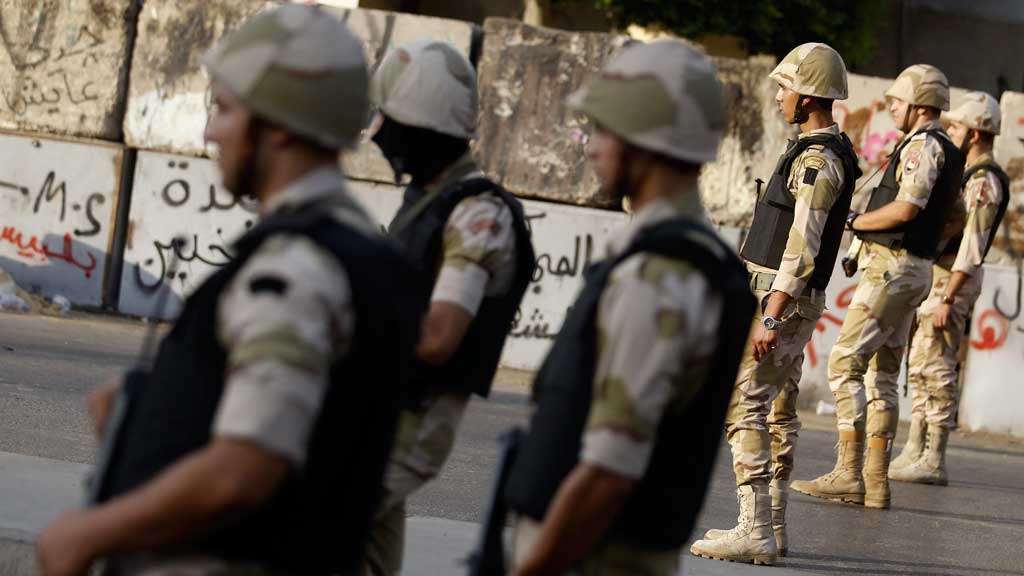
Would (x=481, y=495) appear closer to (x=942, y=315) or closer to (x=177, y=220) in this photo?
(x=942, y=315)

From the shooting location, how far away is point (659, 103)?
259cm

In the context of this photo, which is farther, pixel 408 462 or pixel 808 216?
pixel 808 216

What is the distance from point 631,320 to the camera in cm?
237

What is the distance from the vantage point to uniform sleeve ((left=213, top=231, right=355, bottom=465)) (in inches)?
78.6

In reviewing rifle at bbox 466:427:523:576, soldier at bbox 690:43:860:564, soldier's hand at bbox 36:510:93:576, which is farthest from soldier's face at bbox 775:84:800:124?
soldier's hand at bbox 36:510:93:576

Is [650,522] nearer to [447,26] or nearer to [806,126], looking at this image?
[806,126]

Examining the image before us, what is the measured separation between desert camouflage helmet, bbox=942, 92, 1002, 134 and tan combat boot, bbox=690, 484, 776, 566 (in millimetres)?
3732

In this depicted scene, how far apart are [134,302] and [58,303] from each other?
533mm

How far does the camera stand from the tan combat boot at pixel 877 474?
7438mm

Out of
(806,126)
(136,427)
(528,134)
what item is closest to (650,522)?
(136,427)

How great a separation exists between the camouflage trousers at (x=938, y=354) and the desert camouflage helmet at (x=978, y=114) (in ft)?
2.61

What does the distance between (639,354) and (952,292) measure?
6542mm

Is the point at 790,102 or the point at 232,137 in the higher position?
the point at 790,102

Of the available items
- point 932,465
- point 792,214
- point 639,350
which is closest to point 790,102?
point 792,214
